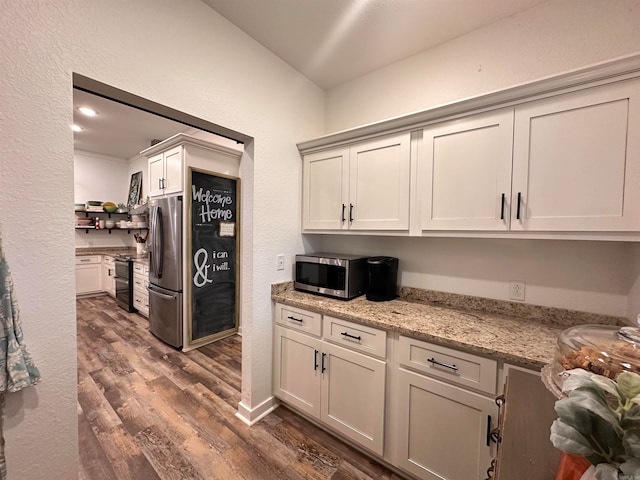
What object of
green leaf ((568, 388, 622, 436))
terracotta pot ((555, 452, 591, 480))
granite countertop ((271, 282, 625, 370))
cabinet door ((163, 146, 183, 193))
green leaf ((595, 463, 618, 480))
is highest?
cabinet door ((163, 146, 183, 193))

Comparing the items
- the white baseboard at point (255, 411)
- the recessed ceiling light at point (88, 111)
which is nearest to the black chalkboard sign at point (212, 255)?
the white baseboard at point (255, 411)

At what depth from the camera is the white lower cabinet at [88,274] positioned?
486 centimetres

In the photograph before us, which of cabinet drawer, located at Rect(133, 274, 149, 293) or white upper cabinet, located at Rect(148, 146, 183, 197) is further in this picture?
cabinet drawer, located at Rect(133, 274, 149, 293)

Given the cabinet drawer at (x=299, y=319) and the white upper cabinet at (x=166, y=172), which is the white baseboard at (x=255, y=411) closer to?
the cabinet drawer at (x=299, y=319)

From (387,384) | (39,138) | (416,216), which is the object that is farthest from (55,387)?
(416,216)

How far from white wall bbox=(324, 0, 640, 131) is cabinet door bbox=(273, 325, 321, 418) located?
184cm

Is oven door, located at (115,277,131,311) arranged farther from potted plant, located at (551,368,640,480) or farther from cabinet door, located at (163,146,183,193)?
potted plant, located at (551,368,640,480)

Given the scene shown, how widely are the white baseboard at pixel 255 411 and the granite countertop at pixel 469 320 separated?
2.65ft

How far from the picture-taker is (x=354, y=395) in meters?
1.60

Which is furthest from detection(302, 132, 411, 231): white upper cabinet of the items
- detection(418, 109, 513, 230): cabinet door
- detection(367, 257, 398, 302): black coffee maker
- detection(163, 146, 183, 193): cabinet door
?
detection(163, 146, 183, 193): cabinet door

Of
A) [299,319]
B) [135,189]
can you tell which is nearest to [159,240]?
[299,319]

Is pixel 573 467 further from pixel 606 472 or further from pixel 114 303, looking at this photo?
pixel 114 303

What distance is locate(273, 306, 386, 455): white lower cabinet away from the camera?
59.5 inches

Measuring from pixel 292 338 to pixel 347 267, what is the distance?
0.67 meters
